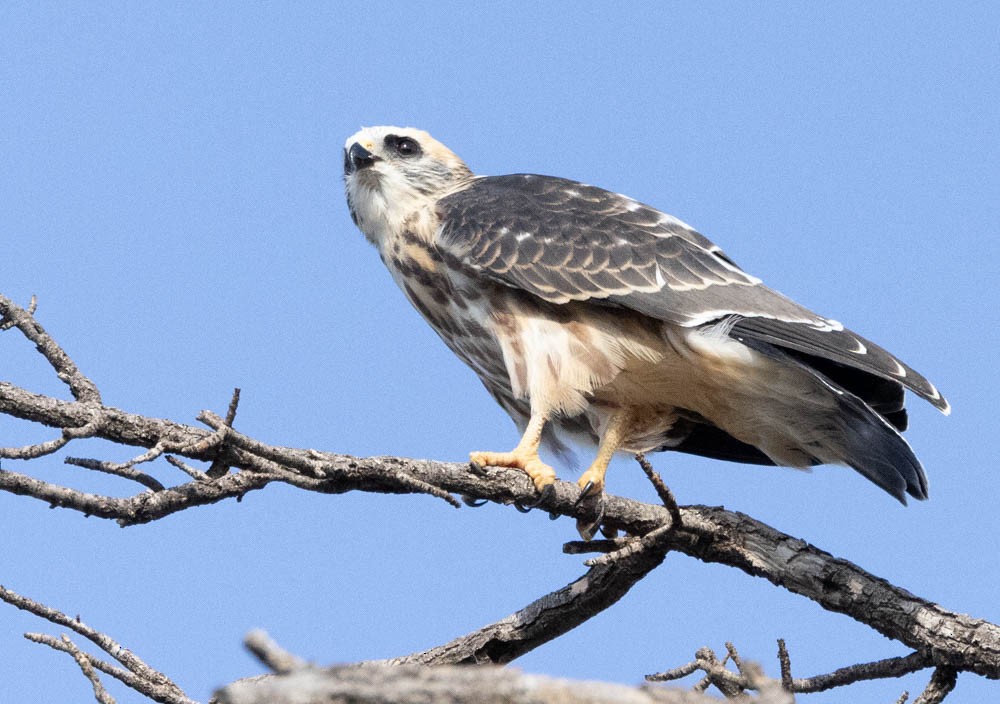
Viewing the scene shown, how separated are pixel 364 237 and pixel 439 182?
21.4 inches

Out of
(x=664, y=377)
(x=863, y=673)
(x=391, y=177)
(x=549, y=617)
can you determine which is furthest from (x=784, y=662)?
(x=391, y=177)

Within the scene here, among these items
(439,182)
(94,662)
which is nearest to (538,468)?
(94,662)

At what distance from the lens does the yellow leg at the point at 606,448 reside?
5355mm

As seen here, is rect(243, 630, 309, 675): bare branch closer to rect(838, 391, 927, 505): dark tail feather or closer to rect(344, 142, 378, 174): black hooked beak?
rect(838, 391, 927, 505): dark tail feather

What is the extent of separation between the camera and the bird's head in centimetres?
639

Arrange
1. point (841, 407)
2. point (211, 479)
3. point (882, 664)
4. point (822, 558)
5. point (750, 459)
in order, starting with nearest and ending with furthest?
point (211, 479) → point (882, 664) → point (822, 558) → point (841, 407) → point (750, 459)

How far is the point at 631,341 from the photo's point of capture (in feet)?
18.3

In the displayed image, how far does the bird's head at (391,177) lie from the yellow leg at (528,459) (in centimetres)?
160

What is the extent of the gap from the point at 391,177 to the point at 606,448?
79.5 inches

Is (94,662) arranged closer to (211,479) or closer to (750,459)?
(211,479)

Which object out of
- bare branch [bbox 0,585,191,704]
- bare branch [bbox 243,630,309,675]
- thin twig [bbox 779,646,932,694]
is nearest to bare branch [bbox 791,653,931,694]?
thin twig [bbox 779,646,932,694]

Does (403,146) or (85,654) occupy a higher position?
(403,146)

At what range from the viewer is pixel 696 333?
546 centimetres

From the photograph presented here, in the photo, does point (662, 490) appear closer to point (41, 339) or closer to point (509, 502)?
point (509, 502)
